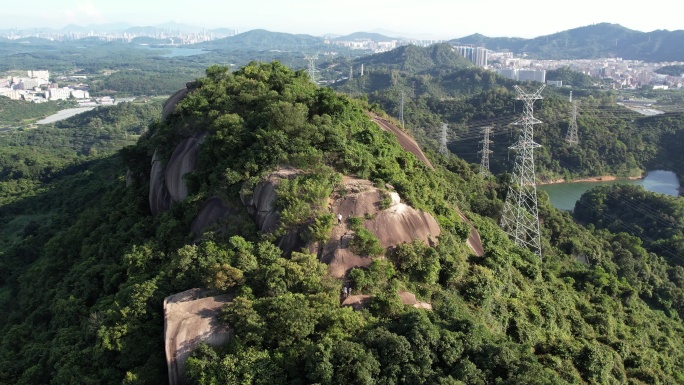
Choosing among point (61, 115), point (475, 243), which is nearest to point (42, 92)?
point (61, 115)

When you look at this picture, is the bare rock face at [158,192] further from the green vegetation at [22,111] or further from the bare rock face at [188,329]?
the green vegetation at [22,111]

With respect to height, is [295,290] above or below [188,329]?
above

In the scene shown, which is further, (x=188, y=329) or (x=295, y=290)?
(x=295, y=290)

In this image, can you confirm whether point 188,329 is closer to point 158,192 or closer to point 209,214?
point 209,214

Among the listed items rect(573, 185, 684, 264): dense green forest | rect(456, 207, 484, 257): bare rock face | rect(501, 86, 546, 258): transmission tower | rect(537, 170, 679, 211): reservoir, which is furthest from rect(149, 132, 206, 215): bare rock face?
rect(537, 170, 679, 211): reservoir

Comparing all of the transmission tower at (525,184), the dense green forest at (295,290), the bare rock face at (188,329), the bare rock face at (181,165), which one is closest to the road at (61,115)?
the dense green forest at (295,290)

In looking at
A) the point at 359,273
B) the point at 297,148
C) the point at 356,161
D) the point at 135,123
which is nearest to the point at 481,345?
the point at 359,273
